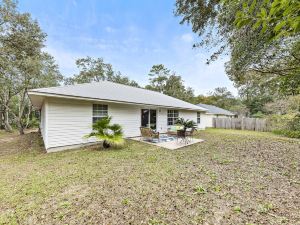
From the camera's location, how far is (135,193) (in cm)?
356

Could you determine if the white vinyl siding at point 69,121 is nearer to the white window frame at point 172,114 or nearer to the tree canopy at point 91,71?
the white window frame at point 172,114

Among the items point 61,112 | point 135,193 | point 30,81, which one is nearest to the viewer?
point 135,193

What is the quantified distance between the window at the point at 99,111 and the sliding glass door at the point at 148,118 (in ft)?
10.0

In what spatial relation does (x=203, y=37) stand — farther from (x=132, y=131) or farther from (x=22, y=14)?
(x=22, y=14)

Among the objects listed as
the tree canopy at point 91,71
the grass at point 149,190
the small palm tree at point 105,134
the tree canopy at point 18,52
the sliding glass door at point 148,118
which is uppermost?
the tree canopy at point 91,71

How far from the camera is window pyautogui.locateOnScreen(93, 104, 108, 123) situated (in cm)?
885

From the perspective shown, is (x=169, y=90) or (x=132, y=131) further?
(x=169, y=90)

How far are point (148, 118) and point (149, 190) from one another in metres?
8.41

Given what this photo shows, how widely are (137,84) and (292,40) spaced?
3142 centimetres

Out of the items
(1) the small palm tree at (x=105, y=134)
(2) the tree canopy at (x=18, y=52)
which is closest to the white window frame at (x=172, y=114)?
(1) the small palm tree at (x=105, y=134)

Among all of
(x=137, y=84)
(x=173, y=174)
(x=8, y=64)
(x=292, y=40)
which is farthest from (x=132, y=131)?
(x=137, y=84)

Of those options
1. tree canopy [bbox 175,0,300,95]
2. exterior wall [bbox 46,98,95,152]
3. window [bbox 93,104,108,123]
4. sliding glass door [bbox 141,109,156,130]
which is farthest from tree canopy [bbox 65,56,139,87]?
tree canopy [bbox 175,0,300,95]

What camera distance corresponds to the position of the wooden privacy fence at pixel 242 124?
698 inches

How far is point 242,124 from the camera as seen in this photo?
1952 centimetres
